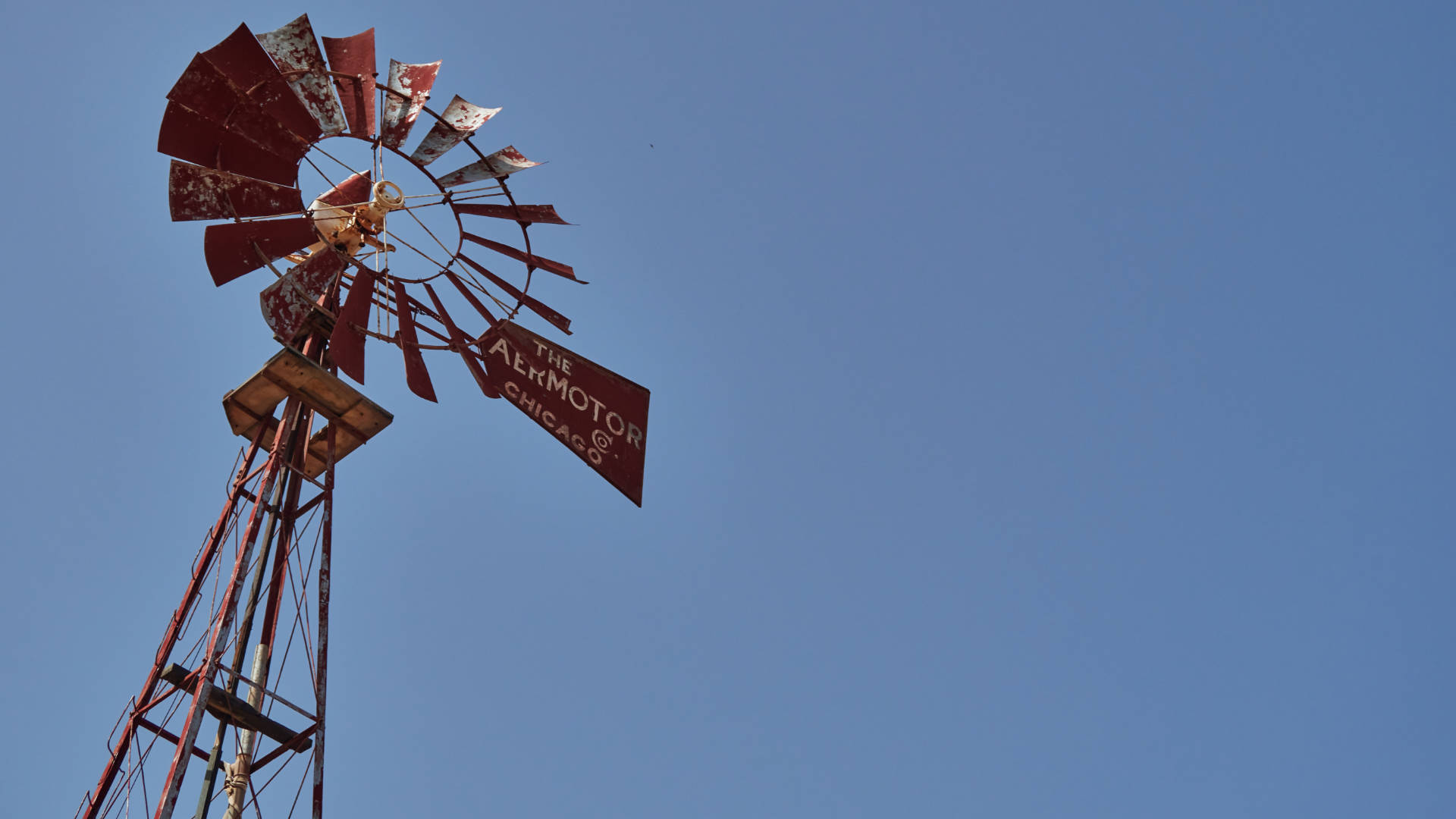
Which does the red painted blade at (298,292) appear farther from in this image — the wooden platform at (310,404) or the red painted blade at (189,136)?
the red painted blade at (189,136)

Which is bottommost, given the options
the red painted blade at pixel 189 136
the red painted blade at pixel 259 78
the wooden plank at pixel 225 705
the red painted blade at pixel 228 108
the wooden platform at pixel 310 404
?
the wooden plank at pixel 225 705

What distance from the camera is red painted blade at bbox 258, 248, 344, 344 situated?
12422 mm

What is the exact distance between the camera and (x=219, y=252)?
12.3 meters

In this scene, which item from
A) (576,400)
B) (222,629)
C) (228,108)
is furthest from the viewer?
(576,400)

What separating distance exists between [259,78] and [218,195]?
3.16 feet

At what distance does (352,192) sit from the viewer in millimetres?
13562

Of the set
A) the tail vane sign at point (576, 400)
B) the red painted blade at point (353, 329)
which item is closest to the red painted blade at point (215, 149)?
the red painted blade at point (353, 329)

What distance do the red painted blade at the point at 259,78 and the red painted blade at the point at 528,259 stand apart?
5.87 ft

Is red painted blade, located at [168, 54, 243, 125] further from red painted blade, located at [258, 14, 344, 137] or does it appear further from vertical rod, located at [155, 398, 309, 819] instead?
vertical rod, located at [155, 398, 309, 819]

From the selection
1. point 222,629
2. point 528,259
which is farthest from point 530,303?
point 222,629

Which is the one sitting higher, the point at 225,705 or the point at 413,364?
the point at 413,364

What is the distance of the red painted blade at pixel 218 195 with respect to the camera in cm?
1220

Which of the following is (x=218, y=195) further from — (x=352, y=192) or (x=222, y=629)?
(x=222, y=629)

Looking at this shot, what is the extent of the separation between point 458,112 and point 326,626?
4.54 meters
